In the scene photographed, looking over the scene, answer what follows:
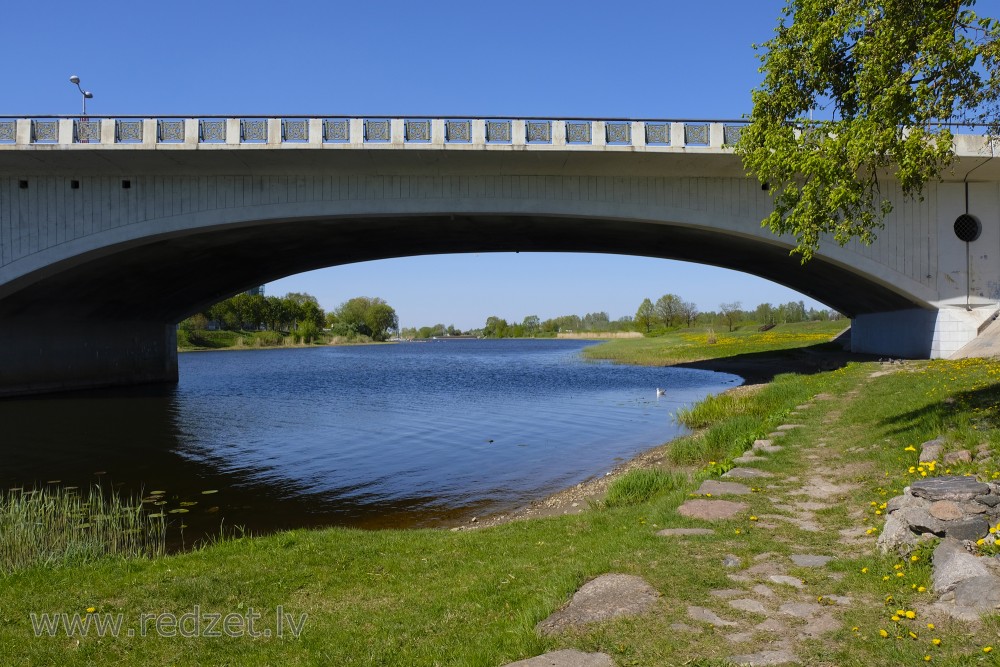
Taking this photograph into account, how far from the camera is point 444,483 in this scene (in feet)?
46.8

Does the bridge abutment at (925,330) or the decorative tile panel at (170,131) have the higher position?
the decorative tile panel at (170,131)

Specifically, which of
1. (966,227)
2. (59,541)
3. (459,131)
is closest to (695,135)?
(459,131)

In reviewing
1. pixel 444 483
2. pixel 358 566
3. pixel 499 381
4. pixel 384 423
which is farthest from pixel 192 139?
pixel 499 381

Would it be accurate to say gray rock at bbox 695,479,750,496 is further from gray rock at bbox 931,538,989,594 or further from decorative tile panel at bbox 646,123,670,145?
decorative tile panel at bbox 646,123,670,145

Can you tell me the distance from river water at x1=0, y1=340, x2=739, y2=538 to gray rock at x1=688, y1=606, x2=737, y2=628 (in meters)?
7.16

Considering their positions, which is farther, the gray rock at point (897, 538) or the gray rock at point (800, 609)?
the gray rock at point (897, 538)

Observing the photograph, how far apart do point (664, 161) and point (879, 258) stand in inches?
377

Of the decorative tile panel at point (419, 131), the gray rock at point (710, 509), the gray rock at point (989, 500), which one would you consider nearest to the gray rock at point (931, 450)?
the gray rock at point (710, 509)

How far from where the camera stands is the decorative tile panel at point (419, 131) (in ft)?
75.8

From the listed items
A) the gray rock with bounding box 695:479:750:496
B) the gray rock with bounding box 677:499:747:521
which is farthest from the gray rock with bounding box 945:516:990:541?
the gray rock with bounding box 695:479:750:496

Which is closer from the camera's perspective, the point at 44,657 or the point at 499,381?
the point at 44,657

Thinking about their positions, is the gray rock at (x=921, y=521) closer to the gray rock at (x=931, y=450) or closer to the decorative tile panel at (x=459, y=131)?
the gray rock at (x=931, y=450)

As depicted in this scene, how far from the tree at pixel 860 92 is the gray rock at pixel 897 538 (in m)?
4.76

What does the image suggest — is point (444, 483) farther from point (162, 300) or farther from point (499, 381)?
point (162, 300)
